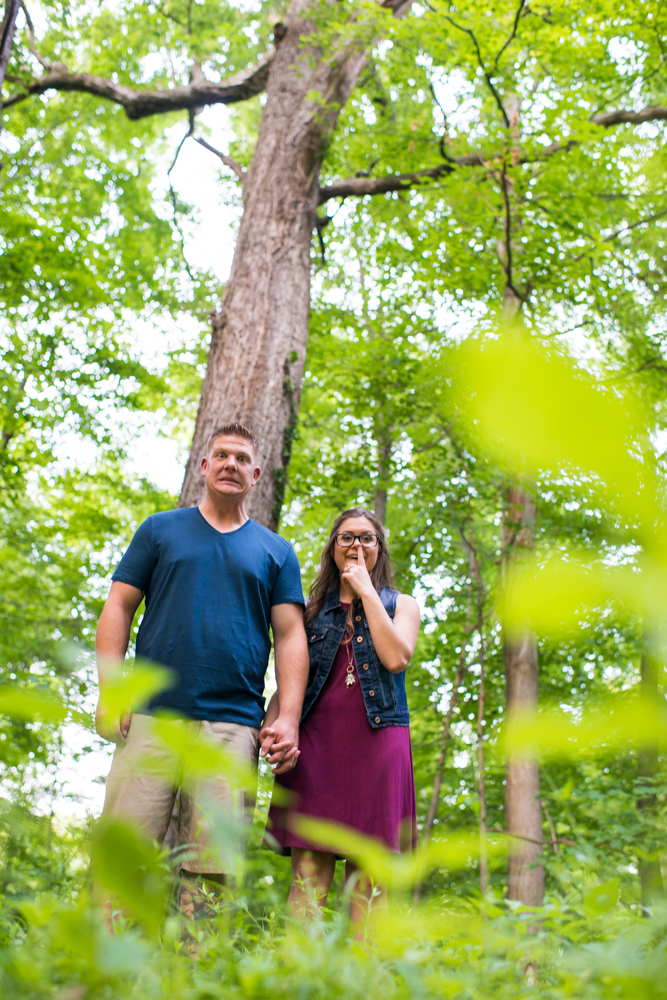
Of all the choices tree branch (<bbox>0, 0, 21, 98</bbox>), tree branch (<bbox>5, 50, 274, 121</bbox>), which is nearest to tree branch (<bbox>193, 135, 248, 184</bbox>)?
tree branch (<bbox>5, 50, 274, 121</bbox>)

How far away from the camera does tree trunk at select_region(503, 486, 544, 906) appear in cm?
714

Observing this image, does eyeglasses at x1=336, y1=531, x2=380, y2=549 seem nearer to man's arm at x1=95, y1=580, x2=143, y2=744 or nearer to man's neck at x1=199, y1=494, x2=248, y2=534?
man's neck at x1=199, y1=494, x2=248, y2=534

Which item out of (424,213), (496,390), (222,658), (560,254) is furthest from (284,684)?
(424,213)

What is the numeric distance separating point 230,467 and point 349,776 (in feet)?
3.96

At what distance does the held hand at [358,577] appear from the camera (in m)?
2.54

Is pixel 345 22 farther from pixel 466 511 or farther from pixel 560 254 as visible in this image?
pixel 466 511

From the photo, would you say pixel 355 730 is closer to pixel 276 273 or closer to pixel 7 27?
pixel 276 273

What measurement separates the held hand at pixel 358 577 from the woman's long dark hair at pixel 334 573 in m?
0.14

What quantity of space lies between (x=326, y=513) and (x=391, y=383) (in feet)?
6.13

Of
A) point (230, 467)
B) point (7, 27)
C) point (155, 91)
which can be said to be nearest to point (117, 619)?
point (230, 467)

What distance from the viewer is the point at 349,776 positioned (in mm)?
2430

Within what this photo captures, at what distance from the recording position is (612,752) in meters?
0.61

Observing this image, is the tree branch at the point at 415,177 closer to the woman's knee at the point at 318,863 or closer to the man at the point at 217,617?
the man at the point at 217,617

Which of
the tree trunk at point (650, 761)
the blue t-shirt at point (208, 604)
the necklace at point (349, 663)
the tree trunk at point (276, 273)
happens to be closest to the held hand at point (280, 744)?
the blue t-shirt at point (208, 604)
